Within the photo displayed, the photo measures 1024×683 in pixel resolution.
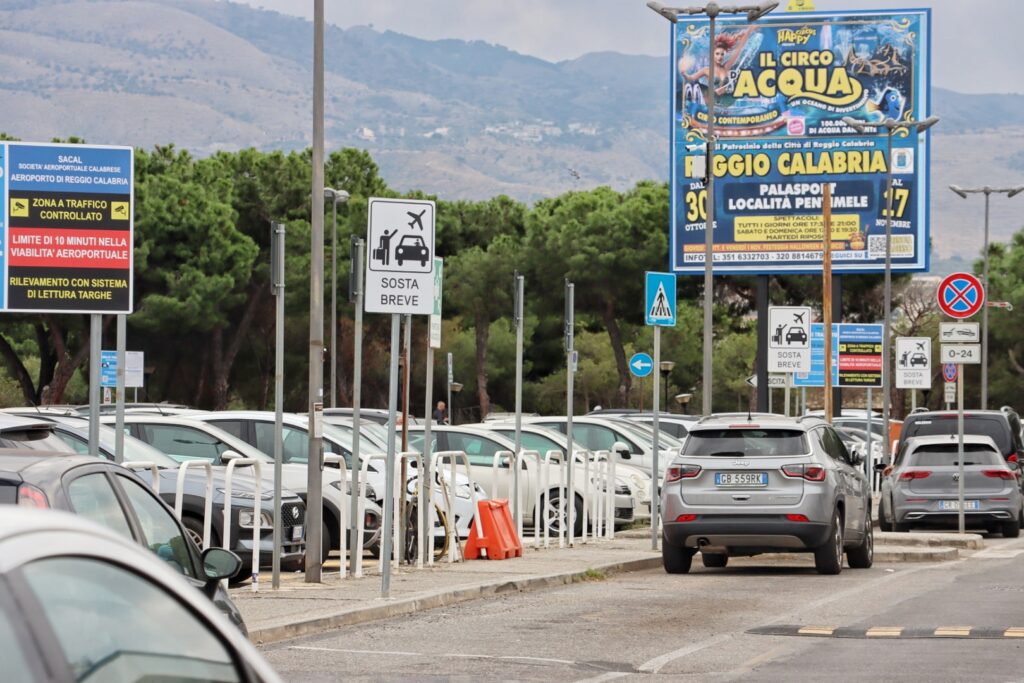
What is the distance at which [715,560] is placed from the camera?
2095 centimetres

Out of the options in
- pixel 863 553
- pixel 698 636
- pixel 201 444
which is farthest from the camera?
pixel 863 553

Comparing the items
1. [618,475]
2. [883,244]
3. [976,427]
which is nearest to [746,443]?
[618,475]

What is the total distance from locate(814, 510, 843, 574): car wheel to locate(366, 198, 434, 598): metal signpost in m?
5.57

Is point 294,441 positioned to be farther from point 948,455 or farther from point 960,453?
point 948,455

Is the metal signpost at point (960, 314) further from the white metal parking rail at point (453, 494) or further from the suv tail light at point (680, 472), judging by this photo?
the white metal parking rail at point (453, 494)

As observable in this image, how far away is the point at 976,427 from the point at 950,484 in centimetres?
385

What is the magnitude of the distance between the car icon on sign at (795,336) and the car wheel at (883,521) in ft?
9.91

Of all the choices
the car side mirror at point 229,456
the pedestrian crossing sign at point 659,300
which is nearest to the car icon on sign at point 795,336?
the pedestrian crossing sign at point 659,300

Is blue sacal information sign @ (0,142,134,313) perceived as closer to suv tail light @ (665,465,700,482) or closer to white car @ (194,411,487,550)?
white car @ (194,411,487,550)

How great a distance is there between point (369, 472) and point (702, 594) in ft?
15.7

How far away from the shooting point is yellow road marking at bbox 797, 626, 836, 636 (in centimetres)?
1318

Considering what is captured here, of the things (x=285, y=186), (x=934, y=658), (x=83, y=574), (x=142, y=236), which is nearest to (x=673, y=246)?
(x=142, y=236)

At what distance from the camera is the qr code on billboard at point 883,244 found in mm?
44188

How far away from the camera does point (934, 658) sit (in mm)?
11617
